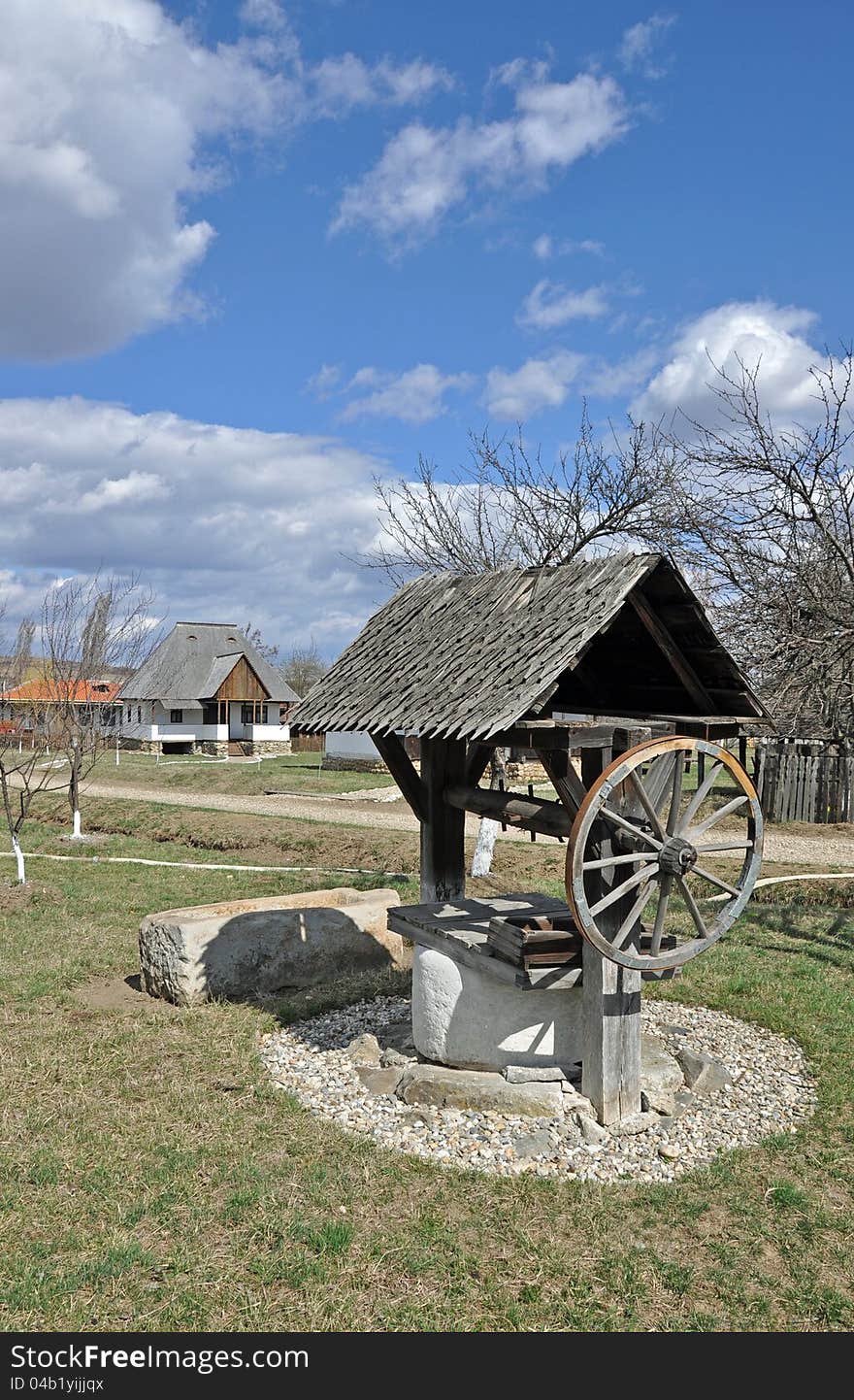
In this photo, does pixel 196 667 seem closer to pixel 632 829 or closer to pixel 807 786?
pixel 807 786

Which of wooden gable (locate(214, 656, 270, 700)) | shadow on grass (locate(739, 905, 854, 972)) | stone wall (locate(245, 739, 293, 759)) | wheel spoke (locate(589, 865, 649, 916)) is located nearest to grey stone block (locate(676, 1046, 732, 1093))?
wheel spoke (locate(589, 865, 649, 916))

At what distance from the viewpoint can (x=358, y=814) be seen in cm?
2280

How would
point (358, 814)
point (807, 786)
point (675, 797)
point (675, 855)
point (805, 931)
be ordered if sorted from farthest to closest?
→ point (358, 814) < point (807, 786) < point (805, 931) < point (675, 797) < point (675, 855)

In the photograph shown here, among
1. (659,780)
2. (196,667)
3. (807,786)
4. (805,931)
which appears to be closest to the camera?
(659,780)

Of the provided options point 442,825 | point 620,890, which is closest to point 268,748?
point 442,825

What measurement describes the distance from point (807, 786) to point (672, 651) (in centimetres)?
1682

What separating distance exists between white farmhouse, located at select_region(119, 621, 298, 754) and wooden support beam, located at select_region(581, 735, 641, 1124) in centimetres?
3720

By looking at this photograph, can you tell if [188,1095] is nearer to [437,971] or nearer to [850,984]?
[437,971]

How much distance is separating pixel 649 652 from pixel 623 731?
1.64 meters

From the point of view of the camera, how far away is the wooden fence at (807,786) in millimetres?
21578

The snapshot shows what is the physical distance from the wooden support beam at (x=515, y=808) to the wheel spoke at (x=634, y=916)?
0.74 metres

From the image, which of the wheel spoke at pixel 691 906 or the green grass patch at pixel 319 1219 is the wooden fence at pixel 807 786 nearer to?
the green grass patch at pixel 319 1219

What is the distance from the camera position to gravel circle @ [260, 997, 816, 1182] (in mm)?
5668

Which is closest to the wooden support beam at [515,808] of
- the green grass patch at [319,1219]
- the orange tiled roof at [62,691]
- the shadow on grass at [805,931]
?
the green grass patch at [319,1219]
